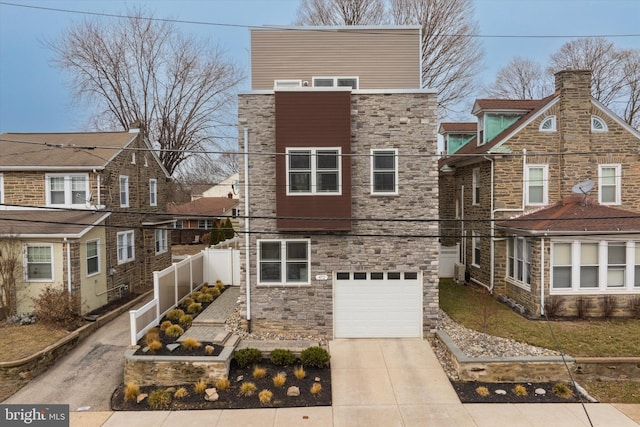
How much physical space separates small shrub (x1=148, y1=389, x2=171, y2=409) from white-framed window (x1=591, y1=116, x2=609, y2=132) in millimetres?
17443

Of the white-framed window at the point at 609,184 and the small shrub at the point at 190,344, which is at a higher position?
the white-framed window at the point at 609,184

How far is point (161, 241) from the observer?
66.5ft

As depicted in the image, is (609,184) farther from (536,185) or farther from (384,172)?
(384,172)

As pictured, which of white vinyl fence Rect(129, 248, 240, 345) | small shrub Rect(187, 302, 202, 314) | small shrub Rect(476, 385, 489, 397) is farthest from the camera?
small shrub Rect(187, 302, 202, 314)

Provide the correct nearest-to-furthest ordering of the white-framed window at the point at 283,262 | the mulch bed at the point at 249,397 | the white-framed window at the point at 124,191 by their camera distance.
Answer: the mulch bed at the point at 249,397, the white-framed window at the point at 283,262, the white-framed window at the point at 124,191

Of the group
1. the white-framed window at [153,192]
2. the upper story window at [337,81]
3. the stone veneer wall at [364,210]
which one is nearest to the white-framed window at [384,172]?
the stone veneer wall at [364,210]

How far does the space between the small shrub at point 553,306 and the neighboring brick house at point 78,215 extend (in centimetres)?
1370

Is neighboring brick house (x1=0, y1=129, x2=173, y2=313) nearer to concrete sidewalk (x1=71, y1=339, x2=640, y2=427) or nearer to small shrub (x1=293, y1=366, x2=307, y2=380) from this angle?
concrete sidewalk (x1=71, y1=339, x2=640, y2=427)

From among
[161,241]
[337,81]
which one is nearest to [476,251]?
[337,81]

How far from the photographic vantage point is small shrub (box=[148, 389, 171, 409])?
8.45m

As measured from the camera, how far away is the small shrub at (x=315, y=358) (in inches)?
382

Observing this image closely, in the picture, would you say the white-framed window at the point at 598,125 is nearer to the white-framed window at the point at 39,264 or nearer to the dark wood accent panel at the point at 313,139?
the dark wood accent panel at the point at 313,139

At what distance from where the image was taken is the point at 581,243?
503 inches

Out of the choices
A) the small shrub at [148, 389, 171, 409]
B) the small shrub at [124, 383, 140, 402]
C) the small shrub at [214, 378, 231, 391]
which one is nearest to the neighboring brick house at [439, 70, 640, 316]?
the small shrub at [214, 378, 231, 391]
